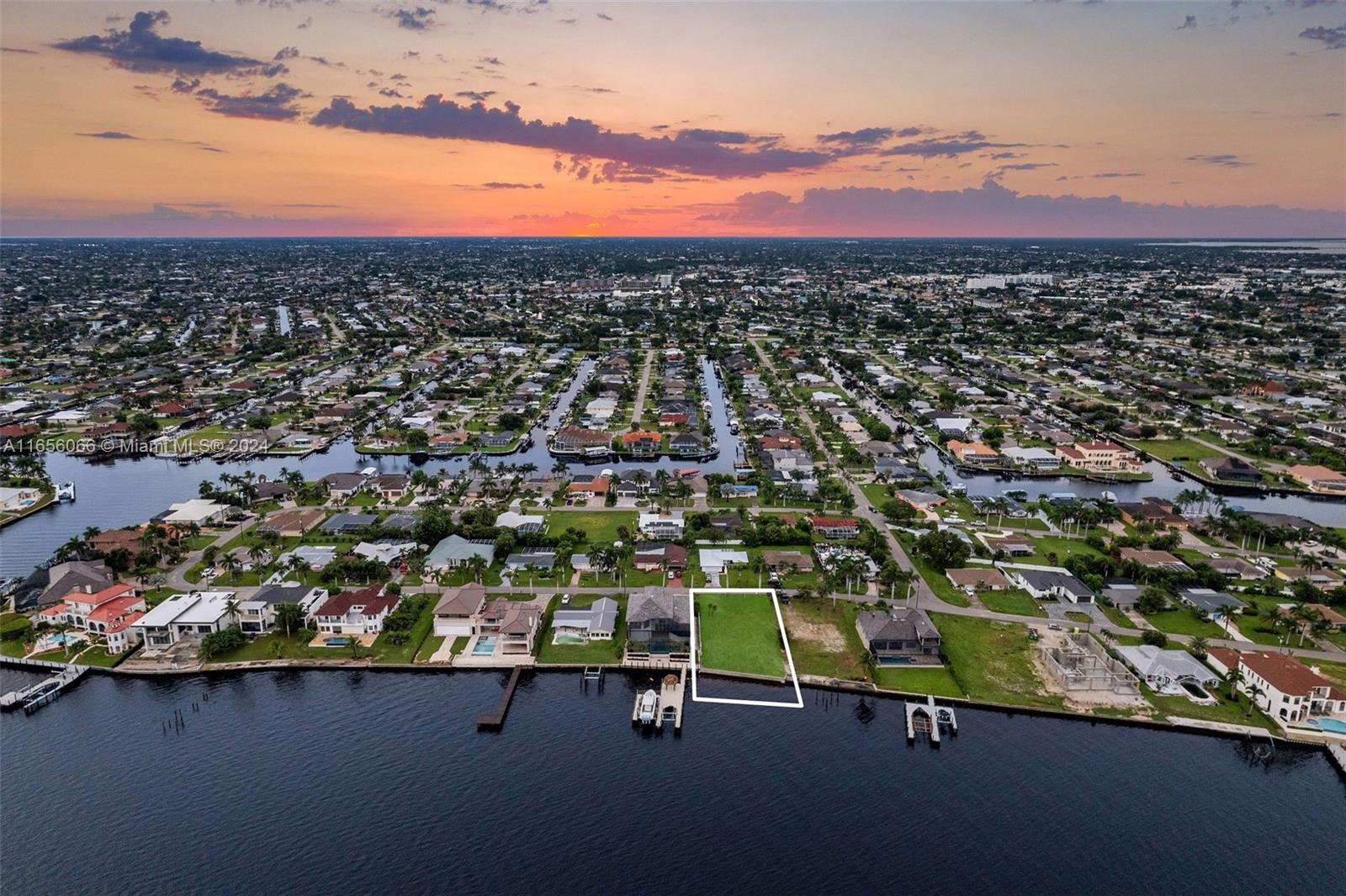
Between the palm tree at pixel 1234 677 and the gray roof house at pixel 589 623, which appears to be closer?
the palm tree at pixel 1234 677

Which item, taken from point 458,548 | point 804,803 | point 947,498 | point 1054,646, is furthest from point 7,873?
point 947,498

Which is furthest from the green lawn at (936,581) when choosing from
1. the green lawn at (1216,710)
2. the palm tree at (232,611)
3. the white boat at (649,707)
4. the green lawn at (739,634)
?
the palm tree at (232,611)

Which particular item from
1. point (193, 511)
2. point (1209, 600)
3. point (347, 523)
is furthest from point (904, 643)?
point (193, 511)

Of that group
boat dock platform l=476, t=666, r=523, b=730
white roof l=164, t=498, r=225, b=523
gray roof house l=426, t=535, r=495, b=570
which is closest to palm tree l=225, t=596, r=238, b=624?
gray roof house l=426, t=535, r=495, b=570

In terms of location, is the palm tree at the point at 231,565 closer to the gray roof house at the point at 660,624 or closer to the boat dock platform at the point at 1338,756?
the gray roof house at the point at 660,624

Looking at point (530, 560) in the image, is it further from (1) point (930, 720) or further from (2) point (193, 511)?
(2) point (193, 511)

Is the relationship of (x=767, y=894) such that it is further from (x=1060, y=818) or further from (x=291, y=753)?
(x=291, y=753)

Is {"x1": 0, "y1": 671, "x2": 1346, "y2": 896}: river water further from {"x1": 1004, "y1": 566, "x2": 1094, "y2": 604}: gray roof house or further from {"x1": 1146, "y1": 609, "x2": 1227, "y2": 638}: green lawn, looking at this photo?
{"x1": 1004, "y1": 566, "x2": 1094, "y2": 604}: gray roof house
